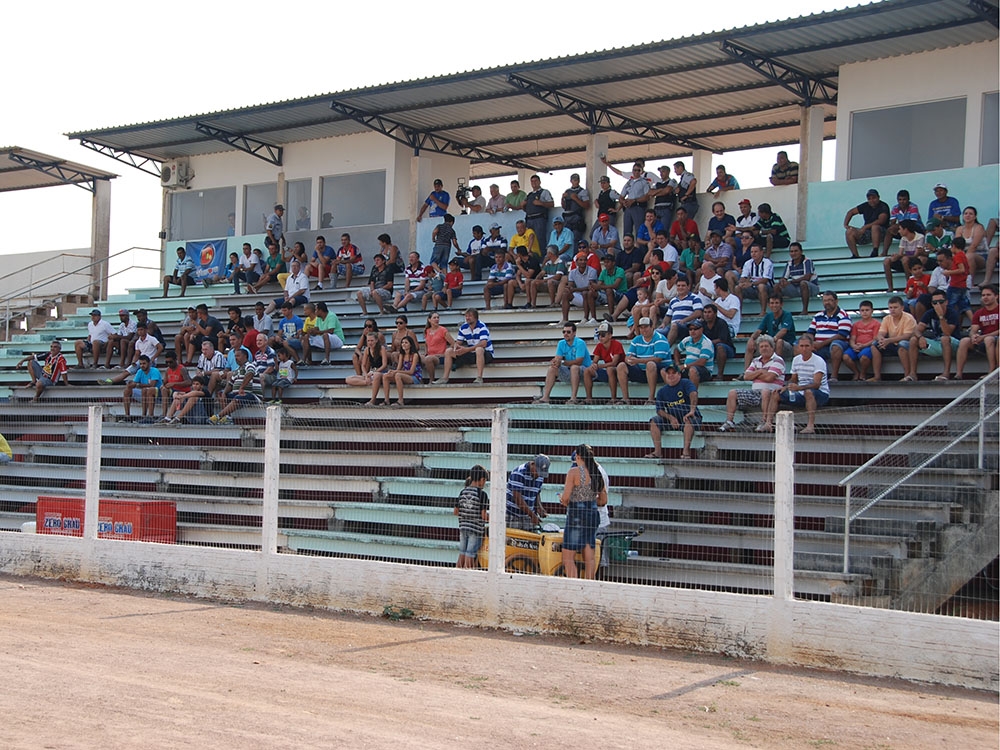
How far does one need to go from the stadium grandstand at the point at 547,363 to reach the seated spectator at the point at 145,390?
79 millimetres

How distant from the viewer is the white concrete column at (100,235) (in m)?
29.1

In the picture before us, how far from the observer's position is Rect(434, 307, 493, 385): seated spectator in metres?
17.3

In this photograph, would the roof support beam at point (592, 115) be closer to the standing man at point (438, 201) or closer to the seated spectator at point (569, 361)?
the standing man at point (438, 201)

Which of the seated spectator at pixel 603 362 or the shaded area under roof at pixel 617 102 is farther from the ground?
the shaded area under roof at pixel 617 102

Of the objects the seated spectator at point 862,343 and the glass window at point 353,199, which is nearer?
the seated spectator at point 862,343

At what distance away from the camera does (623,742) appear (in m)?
7.19

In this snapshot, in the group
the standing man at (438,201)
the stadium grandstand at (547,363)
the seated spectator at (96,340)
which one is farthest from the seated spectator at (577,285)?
the seated spectator at (96,340)

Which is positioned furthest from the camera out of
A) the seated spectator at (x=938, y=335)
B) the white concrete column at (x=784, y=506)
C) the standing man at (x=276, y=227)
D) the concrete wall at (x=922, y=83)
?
the standing man at (x=276, y=227)

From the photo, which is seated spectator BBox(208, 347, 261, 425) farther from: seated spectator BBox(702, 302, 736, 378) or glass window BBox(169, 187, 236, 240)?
glass window BBox(169, 187, 236, 240)

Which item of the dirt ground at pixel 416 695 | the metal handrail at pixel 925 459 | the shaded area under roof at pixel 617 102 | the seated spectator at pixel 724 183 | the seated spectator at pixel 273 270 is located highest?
the shaded area under roof at pixel 617 102

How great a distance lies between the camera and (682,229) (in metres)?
19.3

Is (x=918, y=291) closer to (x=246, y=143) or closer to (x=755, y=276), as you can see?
(x=755, y=276)

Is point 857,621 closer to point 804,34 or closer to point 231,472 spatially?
point 231,472

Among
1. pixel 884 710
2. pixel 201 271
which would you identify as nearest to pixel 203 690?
pixel 884 710
